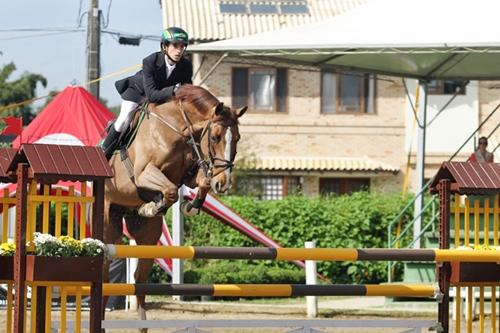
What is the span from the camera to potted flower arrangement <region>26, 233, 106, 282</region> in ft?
25.8

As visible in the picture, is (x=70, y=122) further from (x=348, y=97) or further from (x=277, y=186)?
(x=348, y=97)

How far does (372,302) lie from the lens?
19266 mm

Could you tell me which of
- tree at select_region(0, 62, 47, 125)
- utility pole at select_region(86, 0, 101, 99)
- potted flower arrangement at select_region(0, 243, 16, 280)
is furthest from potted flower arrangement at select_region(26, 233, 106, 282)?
tree at select_region(0, 62, 47, 125)

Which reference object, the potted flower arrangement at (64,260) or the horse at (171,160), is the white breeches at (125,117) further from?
the potted flower arrangement at (64,260)

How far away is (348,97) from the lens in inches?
1388

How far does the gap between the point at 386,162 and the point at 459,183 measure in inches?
1035

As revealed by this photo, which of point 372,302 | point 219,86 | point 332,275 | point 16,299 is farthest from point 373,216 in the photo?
point 16,299

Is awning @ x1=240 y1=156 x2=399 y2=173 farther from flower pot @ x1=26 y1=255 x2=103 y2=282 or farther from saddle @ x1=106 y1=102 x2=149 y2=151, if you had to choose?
flower pot @ x1=26 y1=255 x2=103 y2=282

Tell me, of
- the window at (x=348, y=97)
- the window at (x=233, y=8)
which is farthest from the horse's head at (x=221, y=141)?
the window at (x=233, y=8)

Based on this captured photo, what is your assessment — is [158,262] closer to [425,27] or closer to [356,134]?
[425,27]

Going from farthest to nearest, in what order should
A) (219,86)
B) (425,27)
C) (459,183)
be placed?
1. (219,86)
2. (425,27)
3. (459,183)

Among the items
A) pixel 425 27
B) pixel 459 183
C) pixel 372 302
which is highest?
pixel 425 27

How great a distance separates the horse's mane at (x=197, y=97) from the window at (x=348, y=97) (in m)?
25.1

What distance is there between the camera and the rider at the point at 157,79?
33.0 ft
